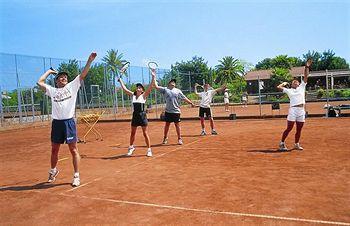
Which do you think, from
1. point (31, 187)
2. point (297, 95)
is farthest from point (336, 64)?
Answer: point (31, 187)

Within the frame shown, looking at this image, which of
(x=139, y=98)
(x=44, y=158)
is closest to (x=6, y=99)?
(x=44, y=158)

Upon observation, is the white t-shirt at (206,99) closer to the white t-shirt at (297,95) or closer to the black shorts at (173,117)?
the black shorts at (173,117)

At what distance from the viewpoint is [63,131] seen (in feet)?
20.2

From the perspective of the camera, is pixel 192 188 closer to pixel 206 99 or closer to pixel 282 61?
pixel 206 99

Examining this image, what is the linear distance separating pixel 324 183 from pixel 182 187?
2.42 metres

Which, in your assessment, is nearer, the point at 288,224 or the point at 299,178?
the point at 288,224

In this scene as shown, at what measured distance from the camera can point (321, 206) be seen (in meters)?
4.42

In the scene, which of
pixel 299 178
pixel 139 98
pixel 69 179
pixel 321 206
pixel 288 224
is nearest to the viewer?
pixel 288 224

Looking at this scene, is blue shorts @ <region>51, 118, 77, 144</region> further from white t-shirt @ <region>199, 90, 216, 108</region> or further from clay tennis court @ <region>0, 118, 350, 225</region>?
white t-shirt @ <region>199, 90, 216, 108</region>

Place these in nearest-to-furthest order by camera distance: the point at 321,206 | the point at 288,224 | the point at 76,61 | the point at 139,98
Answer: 1. the point at 288,224
2. the point at 321,206
3. the point at 139,98
4. the point at 76,61

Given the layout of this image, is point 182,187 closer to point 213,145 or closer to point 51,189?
point 51,189

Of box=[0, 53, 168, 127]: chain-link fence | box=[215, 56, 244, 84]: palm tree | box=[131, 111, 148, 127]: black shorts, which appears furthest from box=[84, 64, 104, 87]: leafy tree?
box=[215, 56, 244, 84]: palm tree

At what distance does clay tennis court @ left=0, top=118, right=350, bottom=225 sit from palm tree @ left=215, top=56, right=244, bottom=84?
214 ft

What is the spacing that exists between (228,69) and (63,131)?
71.1 metres
